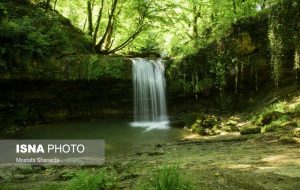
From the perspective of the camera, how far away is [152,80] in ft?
52.7

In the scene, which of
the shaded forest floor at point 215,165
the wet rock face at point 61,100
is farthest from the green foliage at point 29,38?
the shaded forest floor at point 215,165

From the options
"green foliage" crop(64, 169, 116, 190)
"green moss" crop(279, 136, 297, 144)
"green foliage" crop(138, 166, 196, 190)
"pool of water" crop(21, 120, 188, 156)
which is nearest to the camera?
"green foliage" crop(138, 166, 196, 190)

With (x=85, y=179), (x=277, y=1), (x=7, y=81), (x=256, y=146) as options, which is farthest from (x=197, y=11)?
(x=85, y=179)

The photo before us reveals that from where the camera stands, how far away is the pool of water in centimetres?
1072

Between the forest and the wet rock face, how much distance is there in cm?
4

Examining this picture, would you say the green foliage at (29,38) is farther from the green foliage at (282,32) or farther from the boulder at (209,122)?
the green foliage at (282,32)

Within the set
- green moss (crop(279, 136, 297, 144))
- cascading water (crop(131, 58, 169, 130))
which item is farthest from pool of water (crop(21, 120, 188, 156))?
green moss (crop(279, 136, 297, 144))

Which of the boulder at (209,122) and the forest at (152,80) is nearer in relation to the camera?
the forest at (152,80)

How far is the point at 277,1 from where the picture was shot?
13.4 metres

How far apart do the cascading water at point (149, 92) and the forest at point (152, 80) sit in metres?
0.05

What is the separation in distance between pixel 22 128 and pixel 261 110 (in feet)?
31.4

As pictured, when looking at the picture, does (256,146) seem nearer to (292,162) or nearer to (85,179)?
(292,162)

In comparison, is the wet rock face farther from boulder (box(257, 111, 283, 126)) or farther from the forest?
boulder (box(257, 111, 283, 126))

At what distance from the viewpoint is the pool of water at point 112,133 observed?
35.2 feet
